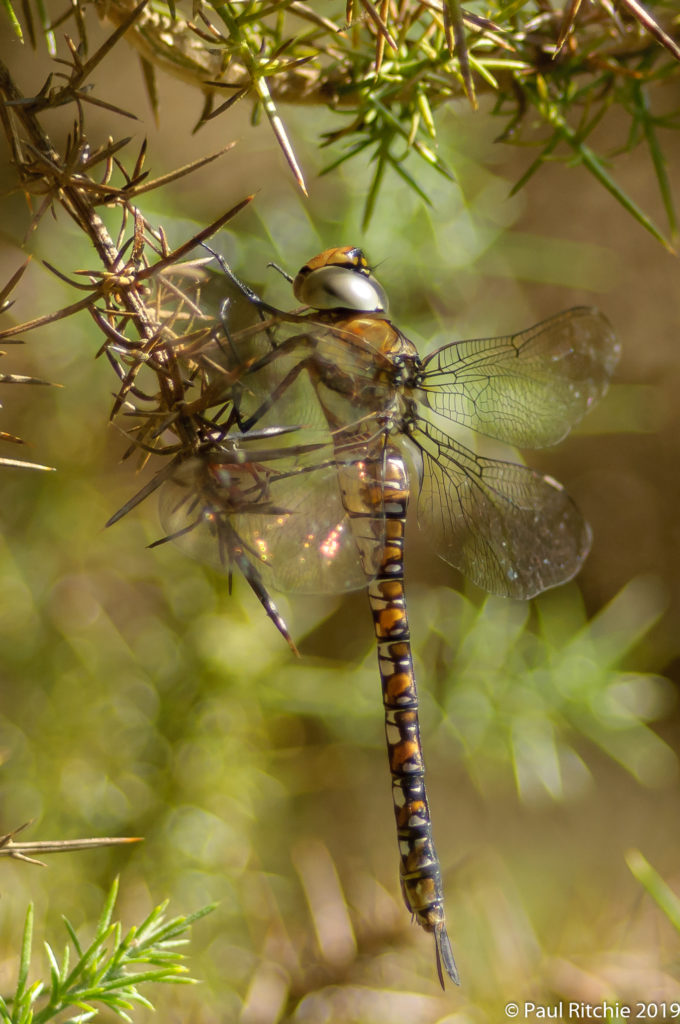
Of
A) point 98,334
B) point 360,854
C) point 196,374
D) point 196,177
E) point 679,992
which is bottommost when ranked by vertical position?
point 679,992

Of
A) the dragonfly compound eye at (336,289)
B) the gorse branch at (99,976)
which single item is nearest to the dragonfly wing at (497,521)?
the dragonfly compound eye at (336,289)

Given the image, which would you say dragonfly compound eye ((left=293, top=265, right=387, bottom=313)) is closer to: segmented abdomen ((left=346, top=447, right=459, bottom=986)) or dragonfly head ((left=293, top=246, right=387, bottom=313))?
dragonfly head ((left=293, top=246, right=387, bottom=313))

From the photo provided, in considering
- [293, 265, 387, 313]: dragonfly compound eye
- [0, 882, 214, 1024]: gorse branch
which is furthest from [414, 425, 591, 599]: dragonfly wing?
[0, 882, 214, 1024]: gorse branch

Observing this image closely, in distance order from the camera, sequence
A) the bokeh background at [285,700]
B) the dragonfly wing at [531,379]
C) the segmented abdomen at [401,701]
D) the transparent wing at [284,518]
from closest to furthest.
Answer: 1. the transparent wing at [284,518]
2. the segmented abdomen at [401,701]
3. the dragonfly wing at [531,379]
4. the bokeh background at [285,700]

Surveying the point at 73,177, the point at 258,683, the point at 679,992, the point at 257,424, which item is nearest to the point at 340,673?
the point at 258,683

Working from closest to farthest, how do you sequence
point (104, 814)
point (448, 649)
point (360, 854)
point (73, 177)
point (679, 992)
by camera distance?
1. point (73, 177)
2. point (679, 992)
3. point (104, 814)
4. point (448, 649)
5. point (360, 854)

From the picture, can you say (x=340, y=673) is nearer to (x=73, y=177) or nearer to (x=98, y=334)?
(x=98, y=334)

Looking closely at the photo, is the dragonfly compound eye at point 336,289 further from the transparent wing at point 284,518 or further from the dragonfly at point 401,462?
the transparent wing at point 284,518
